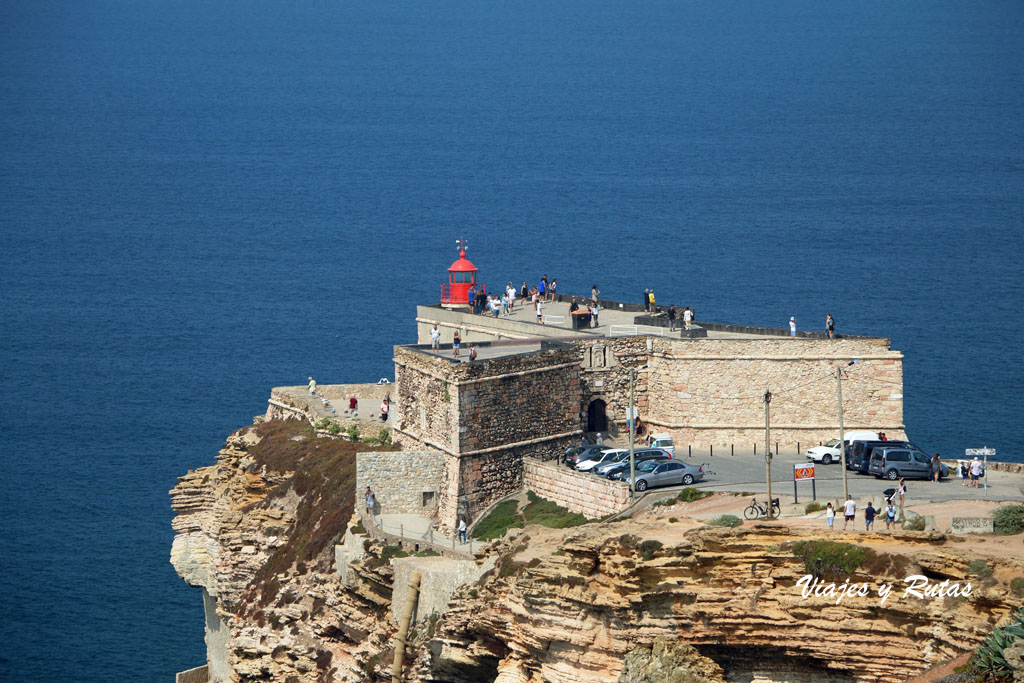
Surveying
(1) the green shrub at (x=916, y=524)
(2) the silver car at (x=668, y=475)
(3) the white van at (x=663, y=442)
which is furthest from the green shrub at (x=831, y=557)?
(3) the white van at (x=663, y=442)

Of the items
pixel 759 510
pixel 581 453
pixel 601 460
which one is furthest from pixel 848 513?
pixel 581 453

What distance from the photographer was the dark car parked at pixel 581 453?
66.6 m

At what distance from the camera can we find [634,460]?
207ft

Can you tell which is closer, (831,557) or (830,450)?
(831,557)

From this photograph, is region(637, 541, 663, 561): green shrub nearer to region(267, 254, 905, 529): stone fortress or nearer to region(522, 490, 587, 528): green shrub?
region(522, 490, 587, 528): green shrub

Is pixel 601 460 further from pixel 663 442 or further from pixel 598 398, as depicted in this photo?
pixel 598 398

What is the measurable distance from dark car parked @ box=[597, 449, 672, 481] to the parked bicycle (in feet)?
25.8

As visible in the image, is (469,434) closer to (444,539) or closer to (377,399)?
(444,539)

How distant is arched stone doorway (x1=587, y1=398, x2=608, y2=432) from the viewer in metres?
71.2

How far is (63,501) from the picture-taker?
371 ft

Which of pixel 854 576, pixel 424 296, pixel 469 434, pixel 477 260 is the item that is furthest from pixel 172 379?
pixel 854 576

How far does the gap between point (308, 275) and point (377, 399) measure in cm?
9577

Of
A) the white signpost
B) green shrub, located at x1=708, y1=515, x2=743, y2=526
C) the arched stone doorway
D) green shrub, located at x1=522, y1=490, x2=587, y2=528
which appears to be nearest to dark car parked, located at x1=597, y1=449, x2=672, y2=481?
green shrub, located at x1=522, y1=490, x2=587, y2=528

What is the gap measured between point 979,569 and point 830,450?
20098 mm
